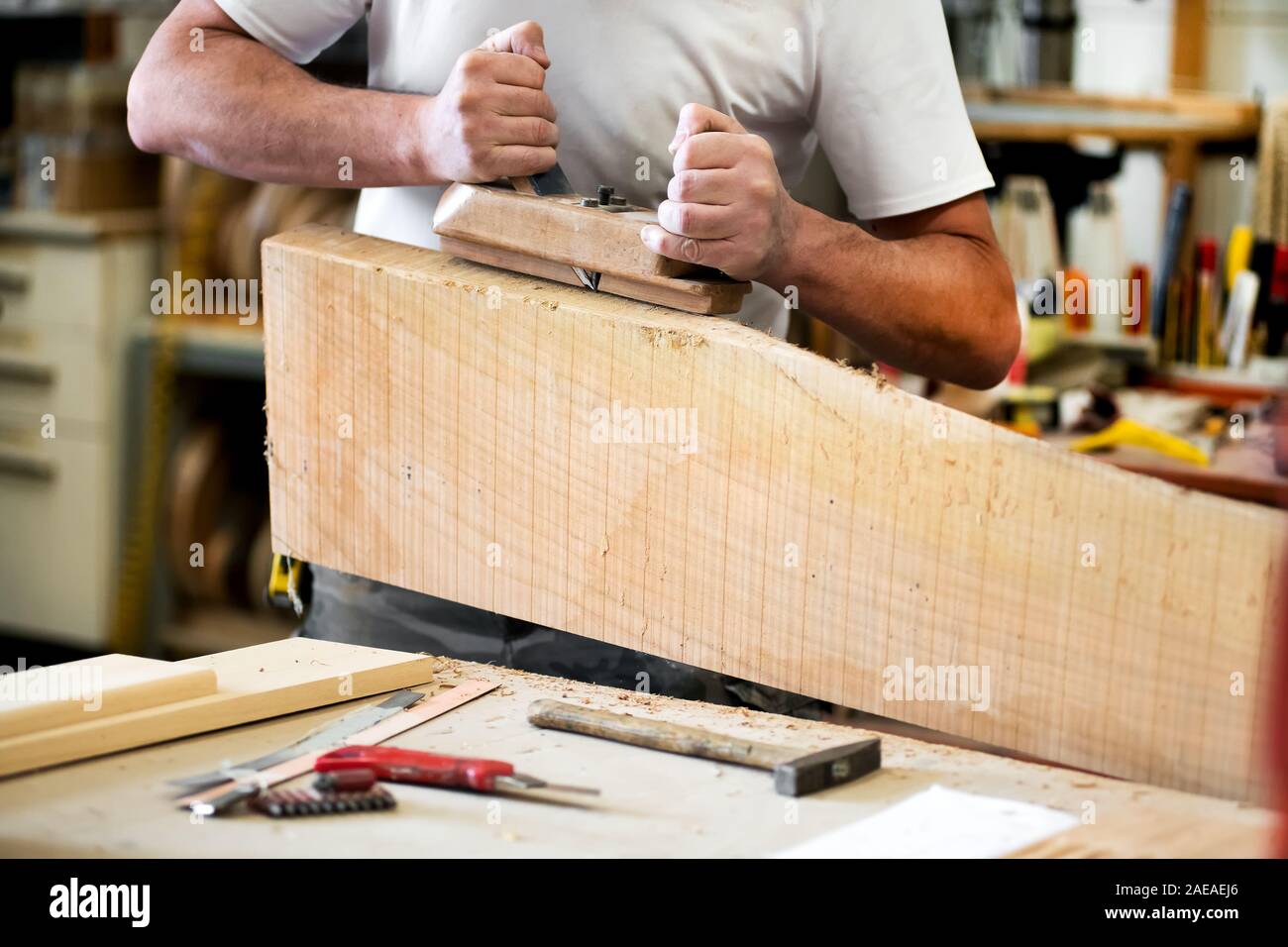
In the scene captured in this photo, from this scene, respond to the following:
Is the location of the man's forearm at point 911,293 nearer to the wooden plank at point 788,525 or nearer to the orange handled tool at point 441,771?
the wooden plank at point 788,525

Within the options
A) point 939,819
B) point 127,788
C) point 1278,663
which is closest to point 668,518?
point 939,819

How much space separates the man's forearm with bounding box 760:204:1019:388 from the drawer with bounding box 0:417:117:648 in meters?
2.65

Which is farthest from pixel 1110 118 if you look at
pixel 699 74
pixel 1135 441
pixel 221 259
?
pixel 699 74

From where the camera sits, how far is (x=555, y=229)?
125 centimetres

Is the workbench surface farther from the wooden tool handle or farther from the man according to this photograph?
the man

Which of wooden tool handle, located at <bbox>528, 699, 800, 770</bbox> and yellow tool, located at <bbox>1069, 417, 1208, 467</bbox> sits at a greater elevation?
wooden tool handle, located at <bbox>528, 699, 800, 770</bbox>

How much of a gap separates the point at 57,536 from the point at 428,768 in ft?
9.98

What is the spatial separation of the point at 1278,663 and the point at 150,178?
359 centimetres

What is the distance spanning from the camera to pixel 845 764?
1020 mm

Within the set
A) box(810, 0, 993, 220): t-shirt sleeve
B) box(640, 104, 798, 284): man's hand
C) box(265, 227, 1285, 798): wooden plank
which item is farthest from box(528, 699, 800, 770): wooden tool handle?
box(810, 0, 993, 220): t-shirt sleeve

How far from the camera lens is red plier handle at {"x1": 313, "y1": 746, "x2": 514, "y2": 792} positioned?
0.99 meters

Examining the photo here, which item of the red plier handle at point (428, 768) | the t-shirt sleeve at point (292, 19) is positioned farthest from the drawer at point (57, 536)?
the red plier handle at point (428, 768)

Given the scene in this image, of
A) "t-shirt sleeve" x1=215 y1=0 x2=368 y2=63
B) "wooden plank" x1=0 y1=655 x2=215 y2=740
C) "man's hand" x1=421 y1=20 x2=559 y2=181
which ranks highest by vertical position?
"t-shirt sleeve" x1=215 y1=0 x2=368 y2=63

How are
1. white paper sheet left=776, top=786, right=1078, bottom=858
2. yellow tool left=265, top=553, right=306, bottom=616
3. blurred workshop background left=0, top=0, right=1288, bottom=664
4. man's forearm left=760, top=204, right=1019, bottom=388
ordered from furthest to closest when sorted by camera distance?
1. blurred workshop background left=0, top=0, right=1288, bottom=664
2. yellow tool left=265, top=553, right=306, bottom=616
3. man's forearm left=760, top=204, right=1019, bottom=388
4. white paper sheet left=776, top=786, right=1078, bottom=858
